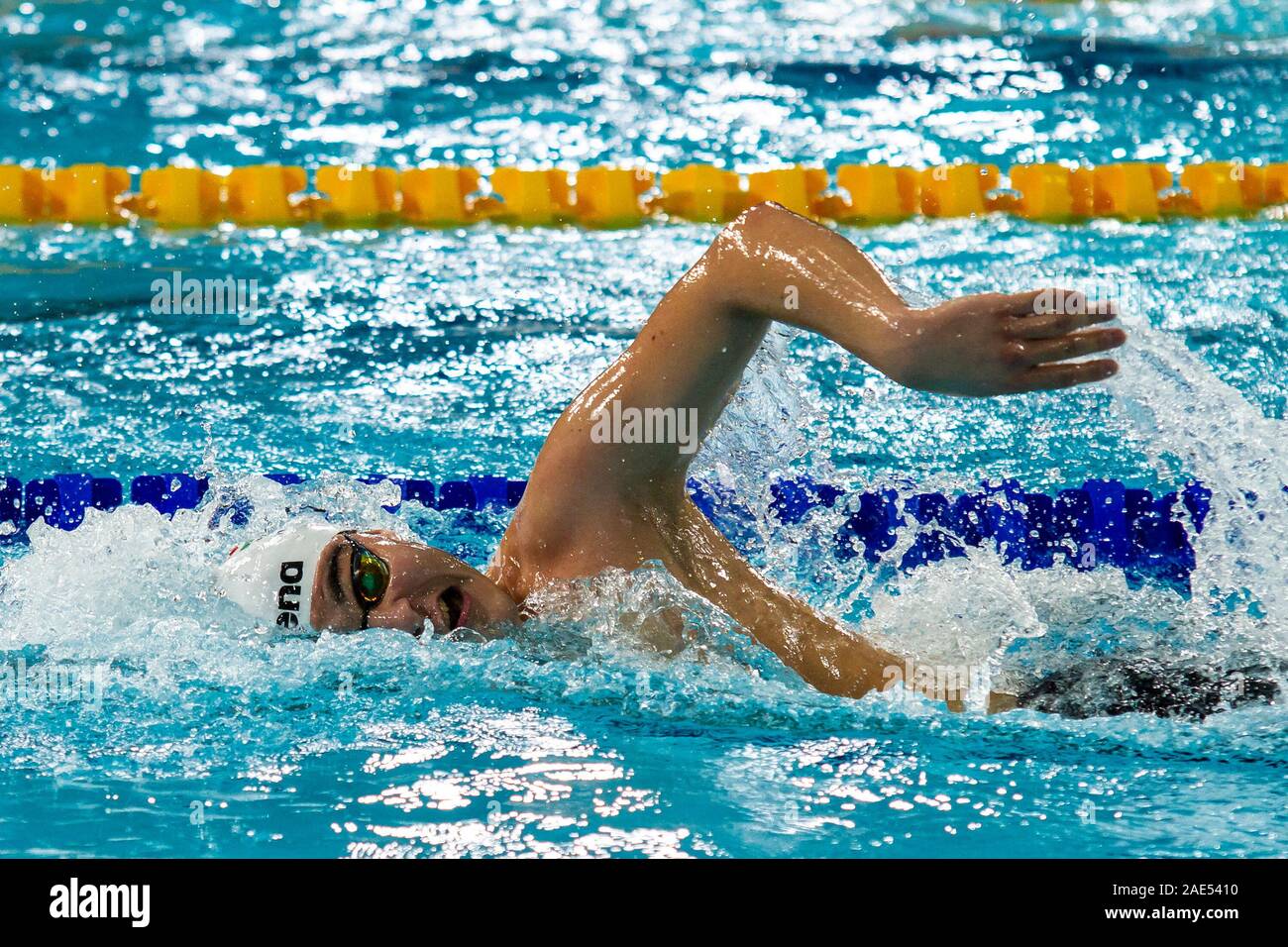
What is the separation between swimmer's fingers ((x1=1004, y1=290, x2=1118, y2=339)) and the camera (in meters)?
1.71

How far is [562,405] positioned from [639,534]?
1.75 meters

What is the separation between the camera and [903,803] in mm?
2170

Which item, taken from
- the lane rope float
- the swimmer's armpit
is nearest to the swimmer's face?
the swimmer's armpit

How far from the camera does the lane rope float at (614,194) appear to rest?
18.1 feet

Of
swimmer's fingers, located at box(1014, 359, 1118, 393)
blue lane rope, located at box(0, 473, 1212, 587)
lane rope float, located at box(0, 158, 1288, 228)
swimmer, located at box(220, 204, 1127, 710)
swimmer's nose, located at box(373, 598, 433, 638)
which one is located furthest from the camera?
lane rope float, located at box(0, 158, 1288, 228)

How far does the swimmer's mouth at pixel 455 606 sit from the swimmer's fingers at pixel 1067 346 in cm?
108

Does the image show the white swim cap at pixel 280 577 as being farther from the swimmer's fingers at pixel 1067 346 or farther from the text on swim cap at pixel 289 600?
the swimmer's fingers at pixel 1067 346

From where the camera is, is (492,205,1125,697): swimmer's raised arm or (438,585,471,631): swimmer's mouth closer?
(492,205,1125,697): swimmer's raised arm

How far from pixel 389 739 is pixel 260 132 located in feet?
15.2

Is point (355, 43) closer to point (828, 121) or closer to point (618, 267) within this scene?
point (828, 121)

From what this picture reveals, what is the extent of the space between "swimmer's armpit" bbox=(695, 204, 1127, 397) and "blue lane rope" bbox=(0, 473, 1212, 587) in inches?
57.8

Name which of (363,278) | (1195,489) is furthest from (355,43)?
(1195,489)

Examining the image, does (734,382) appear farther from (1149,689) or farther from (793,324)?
(1149,689)

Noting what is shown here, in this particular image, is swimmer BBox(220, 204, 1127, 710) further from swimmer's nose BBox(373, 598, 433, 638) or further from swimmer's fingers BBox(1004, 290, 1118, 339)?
swimmer's fingers BBox(1004, 290, 1118, 339)
